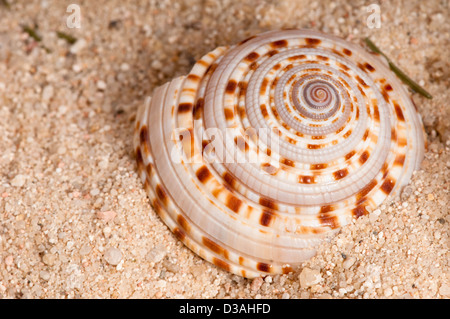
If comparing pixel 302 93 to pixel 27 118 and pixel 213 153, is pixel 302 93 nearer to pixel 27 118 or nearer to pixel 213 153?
pixel 213 153

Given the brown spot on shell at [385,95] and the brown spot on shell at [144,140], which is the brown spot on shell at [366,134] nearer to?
the brown spot on shell at [385,95]

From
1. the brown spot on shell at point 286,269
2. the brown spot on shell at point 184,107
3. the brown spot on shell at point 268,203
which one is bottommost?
the brown spot on shell at point 286,269

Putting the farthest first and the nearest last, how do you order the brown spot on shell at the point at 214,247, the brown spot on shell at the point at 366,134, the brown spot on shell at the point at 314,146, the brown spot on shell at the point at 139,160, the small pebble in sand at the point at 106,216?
1. the brown spot on shell at the point at 139,160
2. the small pebble in sand at the point at 106,216
3. the brown spot on shell at the point at 214,247
4. the brown spot on shell at the point at 366,134
5. the brown spot on shell at the point at 314,146

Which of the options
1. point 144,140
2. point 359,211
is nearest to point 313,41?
point 359,211

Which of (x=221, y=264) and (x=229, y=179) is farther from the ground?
(x=229, y=179)

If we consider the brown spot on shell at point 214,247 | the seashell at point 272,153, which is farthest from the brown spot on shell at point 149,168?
the brown spot on shell at point 214,247

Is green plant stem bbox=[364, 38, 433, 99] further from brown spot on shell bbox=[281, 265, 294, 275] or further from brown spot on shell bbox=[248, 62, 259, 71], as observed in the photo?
brown spot on shell bbox=[281, 265, 294, 275]

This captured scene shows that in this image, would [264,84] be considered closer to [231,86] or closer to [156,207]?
[231,86]

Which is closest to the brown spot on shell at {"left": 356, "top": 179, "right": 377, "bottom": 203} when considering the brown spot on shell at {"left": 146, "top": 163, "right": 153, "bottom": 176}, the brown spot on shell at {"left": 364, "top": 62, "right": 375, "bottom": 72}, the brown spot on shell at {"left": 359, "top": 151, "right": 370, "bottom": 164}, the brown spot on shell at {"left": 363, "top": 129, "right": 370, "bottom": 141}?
the brown spot on shell at {"left": 359, "top": 151, "right": 370, "bottom": 164}
